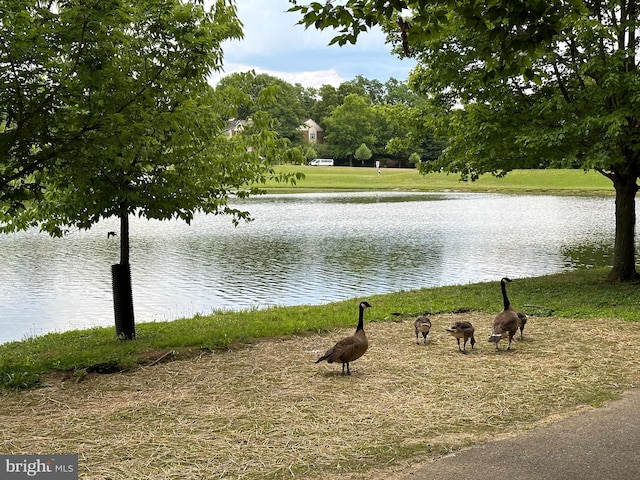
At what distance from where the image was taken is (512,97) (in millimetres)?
14000

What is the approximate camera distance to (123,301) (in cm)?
1097

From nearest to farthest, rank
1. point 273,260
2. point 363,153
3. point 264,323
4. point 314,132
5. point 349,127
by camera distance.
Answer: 1. point 264,323
2. point 273,260
3. point 363,153
4. point 349,127
5. point 314,132

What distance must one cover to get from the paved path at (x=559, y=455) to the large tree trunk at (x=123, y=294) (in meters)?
7.31

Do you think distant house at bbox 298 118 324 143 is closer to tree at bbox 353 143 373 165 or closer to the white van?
the white van

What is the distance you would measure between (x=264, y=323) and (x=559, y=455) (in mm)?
7136

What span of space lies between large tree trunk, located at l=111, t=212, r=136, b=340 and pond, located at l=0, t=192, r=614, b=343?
4251 mm

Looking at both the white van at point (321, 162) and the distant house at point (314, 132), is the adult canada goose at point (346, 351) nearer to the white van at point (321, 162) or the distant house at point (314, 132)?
the white van at point (321, 162)

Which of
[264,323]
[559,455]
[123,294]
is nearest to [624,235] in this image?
[264,323]

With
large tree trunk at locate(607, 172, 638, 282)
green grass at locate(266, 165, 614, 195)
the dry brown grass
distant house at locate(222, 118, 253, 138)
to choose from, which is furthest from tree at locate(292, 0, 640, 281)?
green grass at locate(266, 165, 614, 195)

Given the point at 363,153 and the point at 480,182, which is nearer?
the point at 480,182

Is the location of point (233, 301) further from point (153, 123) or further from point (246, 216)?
point (153, 123)

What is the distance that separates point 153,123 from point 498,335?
18.8 ft

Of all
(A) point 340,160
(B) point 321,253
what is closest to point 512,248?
(B) point 321,253

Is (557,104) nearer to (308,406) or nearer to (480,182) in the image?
(308,406)
